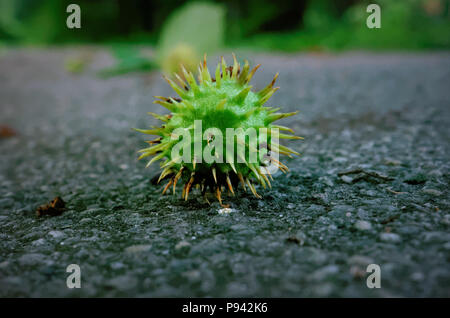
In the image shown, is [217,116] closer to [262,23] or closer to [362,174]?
Answer: [362,174]

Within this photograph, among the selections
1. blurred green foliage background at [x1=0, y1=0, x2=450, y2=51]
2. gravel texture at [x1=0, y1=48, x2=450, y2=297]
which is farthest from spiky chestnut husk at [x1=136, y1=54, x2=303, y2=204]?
blurred green foliage background at [x1=0, y1=0, x2=450, y2=51]

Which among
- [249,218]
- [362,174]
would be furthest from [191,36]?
[249,218]

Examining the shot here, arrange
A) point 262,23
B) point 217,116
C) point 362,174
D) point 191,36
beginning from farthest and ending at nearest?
point 262,23 < point 191,36 < point 362,174 < point 217,116

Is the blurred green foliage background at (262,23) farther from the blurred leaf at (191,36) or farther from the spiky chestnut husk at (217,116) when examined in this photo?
the spiky chestnut husk at (217,116)

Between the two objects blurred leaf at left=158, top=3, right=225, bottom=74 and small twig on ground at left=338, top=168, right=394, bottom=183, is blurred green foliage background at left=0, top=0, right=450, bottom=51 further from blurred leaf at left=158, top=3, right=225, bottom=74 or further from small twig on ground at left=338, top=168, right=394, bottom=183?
small twig on ground at left=338, top=168, right=394, bottom=183

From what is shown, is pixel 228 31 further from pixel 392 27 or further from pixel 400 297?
pixel 400 297

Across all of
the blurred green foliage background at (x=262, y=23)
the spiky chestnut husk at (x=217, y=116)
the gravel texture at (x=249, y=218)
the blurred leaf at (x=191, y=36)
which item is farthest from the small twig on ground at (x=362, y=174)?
the blurred green foliage background at (x=262, y=23)
